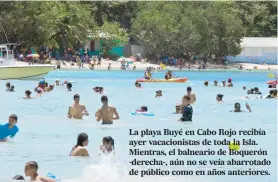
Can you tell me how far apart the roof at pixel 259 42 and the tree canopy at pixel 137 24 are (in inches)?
100

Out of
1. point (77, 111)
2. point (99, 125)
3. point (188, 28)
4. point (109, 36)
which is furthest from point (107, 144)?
point (188, 28)

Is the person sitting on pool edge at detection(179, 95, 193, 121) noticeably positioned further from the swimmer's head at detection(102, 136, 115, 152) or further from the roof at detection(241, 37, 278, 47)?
the roof at detection(241, 37, 278, 47)

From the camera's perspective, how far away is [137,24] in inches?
3031

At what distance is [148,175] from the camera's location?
43.9ft

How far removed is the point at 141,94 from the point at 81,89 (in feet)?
13.2

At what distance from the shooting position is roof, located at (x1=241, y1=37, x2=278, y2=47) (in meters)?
89.2

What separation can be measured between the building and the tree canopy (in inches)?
117

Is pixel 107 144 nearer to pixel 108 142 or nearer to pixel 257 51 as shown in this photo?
pixel 108 142

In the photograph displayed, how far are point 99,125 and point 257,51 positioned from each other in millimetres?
69666

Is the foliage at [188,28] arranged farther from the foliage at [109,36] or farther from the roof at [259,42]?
the roof at [259,42]

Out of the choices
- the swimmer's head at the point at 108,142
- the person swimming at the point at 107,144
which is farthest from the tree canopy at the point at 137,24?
the swimmer's head at the point at 108,142

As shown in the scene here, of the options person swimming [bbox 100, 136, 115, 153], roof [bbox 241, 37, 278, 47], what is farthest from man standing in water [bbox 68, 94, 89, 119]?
roof [bbox 241, 37, 278, 47]

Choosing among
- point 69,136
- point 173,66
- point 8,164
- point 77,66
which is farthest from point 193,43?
point 8,164

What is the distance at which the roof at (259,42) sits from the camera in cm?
8918
